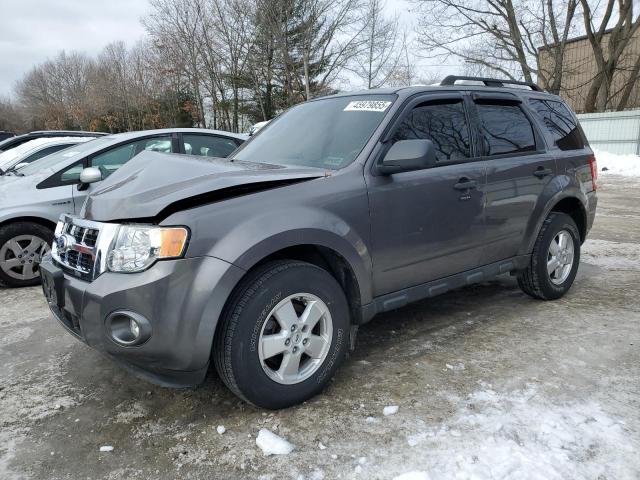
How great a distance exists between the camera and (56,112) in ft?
170

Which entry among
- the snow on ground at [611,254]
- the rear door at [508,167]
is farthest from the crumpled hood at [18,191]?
the snow on ground at [611,254]

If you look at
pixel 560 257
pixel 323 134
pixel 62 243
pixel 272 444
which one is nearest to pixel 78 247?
pixel 62 243

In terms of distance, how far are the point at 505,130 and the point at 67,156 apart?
469cm

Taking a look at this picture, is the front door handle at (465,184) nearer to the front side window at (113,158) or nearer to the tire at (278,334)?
the tire at (278,334)

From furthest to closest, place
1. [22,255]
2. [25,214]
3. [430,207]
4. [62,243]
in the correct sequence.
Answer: [22,255]
[25,214]
[430,207]
[62,243]

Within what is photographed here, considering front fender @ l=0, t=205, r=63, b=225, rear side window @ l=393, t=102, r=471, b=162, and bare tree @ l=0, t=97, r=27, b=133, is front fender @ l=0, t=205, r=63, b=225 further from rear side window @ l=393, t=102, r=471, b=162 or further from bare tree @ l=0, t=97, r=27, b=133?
bare tree @ l=0, t=97, r=27, b=133

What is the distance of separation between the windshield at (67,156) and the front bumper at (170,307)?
12.3 ft

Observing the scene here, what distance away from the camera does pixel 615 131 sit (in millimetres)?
20234

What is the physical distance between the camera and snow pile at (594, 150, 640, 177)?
16.5 meters

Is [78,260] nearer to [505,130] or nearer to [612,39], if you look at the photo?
[505,130]

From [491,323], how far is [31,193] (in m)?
4.73

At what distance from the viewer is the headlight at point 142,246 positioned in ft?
7.54

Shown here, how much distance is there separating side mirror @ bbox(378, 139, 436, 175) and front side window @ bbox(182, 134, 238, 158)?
3.71m

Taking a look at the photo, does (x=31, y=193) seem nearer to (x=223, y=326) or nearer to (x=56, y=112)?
(x=223, y=326)
